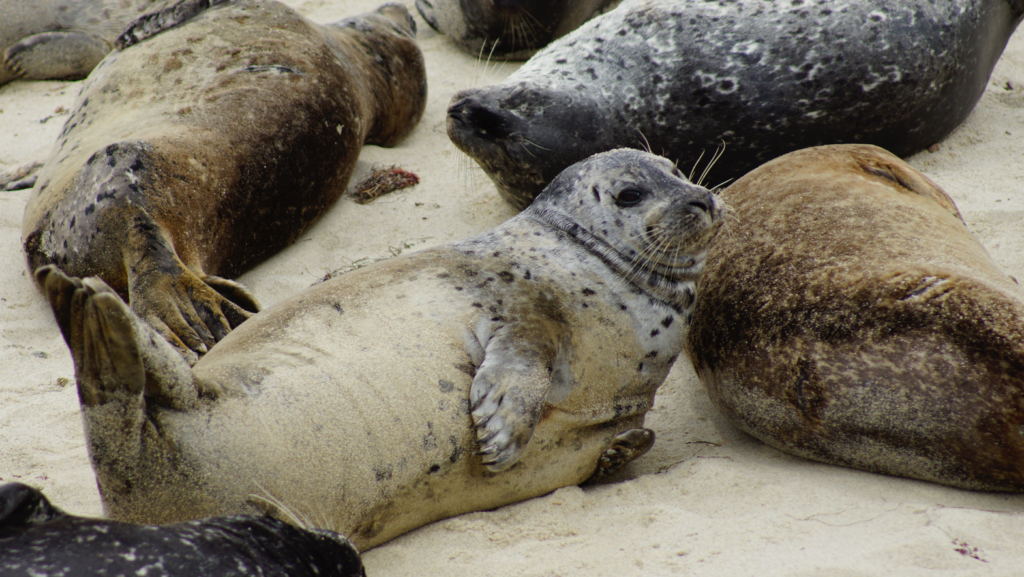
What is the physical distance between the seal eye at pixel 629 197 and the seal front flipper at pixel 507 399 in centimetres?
80

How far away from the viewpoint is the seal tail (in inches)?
71.4

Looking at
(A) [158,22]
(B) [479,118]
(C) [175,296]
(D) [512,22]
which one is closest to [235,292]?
(C) [175,296]

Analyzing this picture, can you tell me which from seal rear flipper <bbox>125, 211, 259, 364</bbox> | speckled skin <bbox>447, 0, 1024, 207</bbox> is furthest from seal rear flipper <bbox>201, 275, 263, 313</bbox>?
speckled skin <bbox>447, 0, 1024, 207</bbox>

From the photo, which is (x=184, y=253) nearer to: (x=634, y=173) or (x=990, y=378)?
(x=634, y=173)

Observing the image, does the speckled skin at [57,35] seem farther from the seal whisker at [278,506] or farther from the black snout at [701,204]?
the seal whisker at [278,506]

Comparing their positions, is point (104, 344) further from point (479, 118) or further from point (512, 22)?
point (512, 22)

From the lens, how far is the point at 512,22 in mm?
6203

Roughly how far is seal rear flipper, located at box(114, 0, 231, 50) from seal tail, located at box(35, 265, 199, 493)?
10.6 feet

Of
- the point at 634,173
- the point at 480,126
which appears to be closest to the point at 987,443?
the point at 634,173

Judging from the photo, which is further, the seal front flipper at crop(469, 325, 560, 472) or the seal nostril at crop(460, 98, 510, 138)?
the seal nostril at crop(460, 98, 510, 138)

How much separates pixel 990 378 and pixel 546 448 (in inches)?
49.1

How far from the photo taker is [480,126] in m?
4.35

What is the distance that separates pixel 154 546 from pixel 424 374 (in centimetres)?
89

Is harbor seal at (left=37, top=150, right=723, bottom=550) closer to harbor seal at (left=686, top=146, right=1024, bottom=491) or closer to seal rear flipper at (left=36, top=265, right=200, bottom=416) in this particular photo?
seal rear flipper at (left=36, top=265, right=200, bottom=416)
